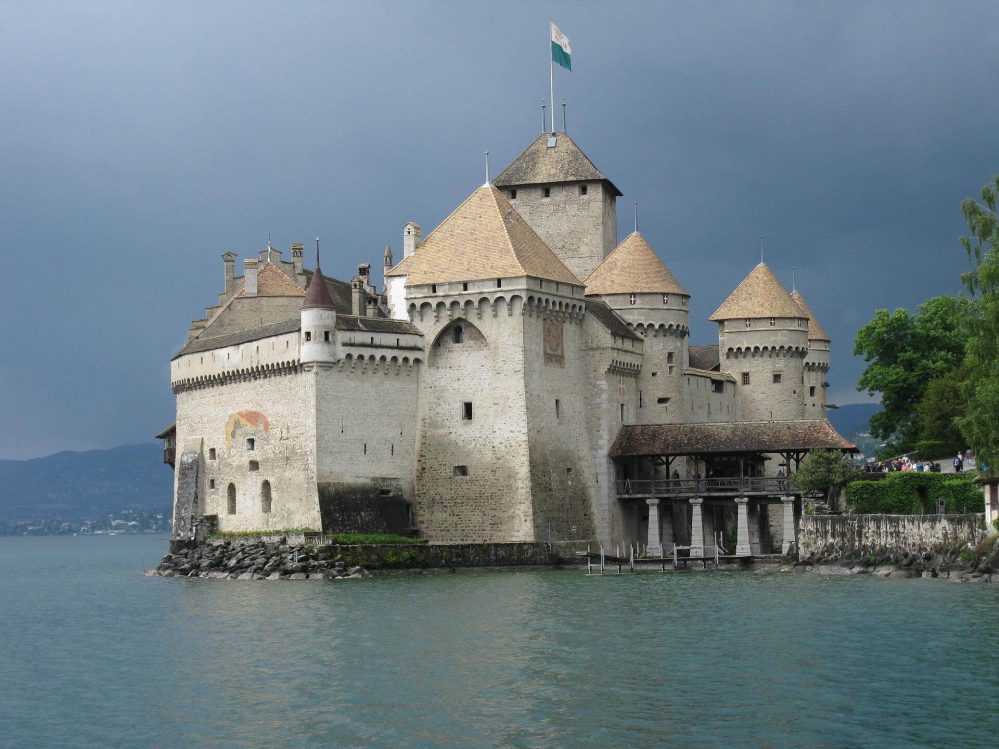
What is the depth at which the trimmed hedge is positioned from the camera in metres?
48.1

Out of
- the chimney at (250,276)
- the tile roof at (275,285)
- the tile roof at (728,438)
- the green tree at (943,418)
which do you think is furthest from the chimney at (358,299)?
the green tree at (943,418)

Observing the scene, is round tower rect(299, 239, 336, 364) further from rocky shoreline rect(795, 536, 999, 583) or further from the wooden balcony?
rocky shoreline rect(795, 536, 999, 583)

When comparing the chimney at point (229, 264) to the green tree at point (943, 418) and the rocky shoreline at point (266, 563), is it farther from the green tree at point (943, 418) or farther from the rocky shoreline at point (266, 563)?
→ the green tree at point (943, 418)

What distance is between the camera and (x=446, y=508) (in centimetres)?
5331

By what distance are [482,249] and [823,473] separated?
43.9 feet

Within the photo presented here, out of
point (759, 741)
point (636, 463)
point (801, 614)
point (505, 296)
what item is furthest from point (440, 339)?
point (759, 741)

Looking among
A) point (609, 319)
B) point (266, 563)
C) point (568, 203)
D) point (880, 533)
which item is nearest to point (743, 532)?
point (880, 533)

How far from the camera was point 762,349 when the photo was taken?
67125mm

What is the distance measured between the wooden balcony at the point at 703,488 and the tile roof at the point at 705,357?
1150cm

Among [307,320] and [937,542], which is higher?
[307,320]

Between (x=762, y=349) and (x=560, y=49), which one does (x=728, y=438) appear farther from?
(x=560, y=49)

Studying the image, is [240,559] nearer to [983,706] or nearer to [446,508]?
[446,508]

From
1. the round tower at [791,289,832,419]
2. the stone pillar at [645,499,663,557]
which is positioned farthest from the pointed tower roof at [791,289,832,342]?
the stone pillar at [645,499,663,557]

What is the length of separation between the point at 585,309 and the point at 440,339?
19.3 feet
